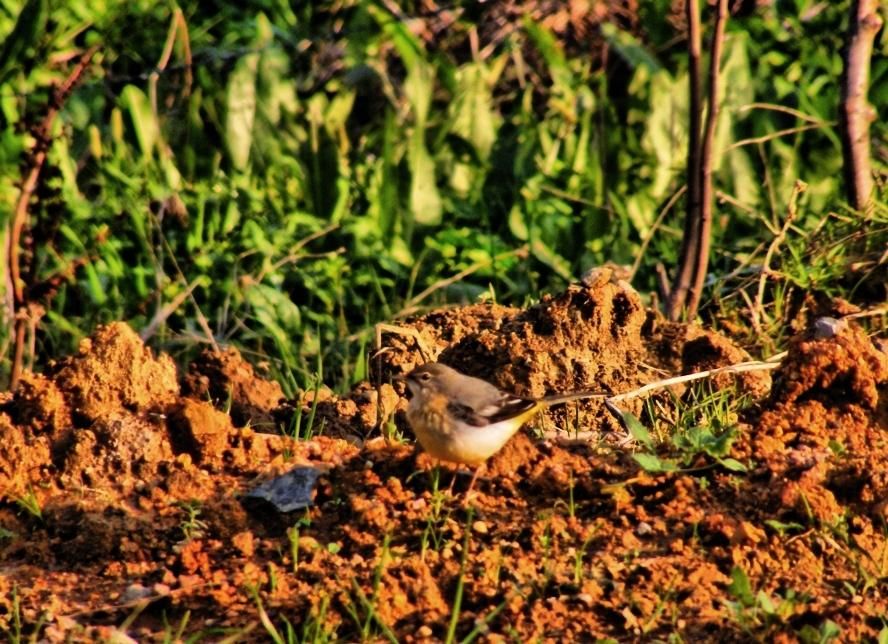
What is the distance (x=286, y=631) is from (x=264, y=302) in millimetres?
3998

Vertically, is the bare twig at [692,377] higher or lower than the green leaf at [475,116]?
lower

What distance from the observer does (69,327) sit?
26.3 ft

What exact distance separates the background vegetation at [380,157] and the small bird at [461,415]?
7.42 feet

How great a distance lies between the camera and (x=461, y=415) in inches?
181

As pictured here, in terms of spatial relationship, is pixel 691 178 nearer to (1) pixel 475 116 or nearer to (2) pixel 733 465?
(2) pixel 733 465

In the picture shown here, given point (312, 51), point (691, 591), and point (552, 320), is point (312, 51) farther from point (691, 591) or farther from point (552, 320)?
point (691, 591)

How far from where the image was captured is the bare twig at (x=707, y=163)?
21.5 feet

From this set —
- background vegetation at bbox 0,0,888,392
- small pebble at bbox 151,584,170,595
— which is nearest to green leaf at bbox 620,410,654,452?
small pebble at bbox 151,584,170,595

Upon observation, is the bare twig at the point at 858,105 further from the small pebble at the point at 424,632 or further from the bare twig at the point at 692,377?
the small pebble at the point at 424,632

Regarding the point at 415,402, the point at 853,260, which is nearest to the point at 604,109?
the point at 853,260

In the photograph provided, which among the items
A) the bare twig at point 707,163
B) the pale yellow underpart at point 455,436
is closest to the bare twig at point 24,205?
the pale yellow underpart at point 455,436

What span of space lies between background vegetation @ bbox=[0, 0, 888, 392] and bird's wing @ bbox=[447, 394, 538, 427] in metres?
2.40

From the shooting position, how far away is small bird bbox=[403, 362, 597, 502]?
179 inches

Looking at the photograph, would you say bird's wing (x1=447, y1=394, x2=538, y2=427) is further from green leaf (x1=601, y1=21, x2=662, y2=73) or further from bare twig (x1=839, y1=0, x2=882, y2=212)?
green leaf (x1=601, y1=21, x2=662, y2=73)
